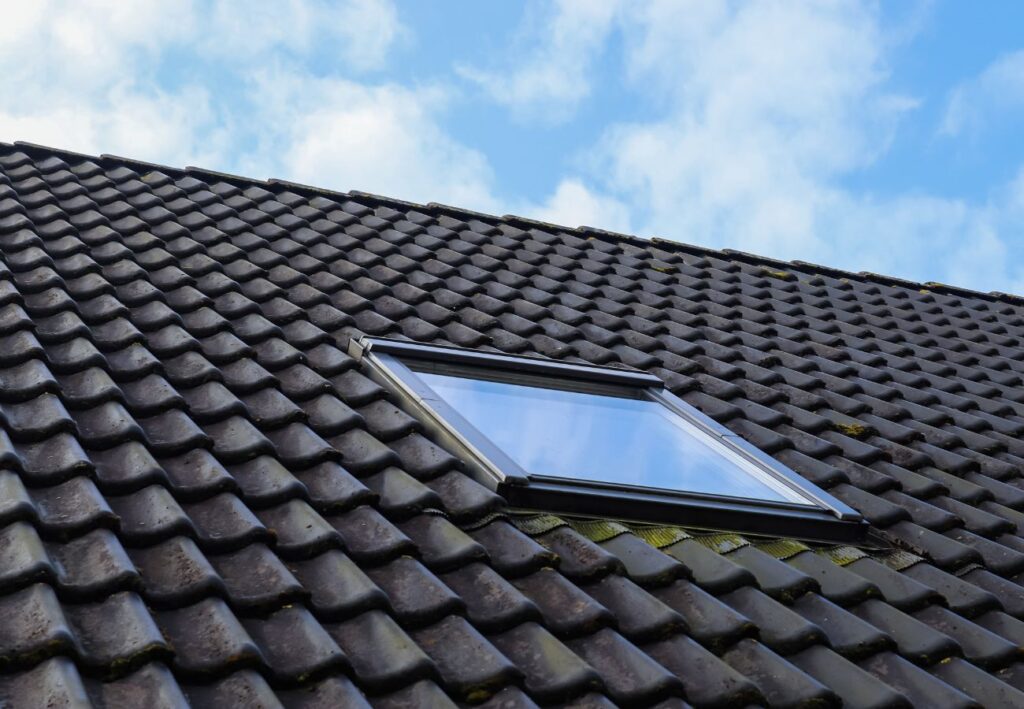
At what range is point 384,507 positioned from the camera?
3.12 meters

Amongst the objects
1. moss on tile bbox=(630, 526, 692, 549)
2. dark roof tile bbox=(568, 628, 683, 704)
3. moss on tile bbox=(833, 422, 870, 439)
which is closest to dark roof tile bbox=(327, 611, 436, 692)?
dark roof tile bbox=(568, 628, 683, 704)

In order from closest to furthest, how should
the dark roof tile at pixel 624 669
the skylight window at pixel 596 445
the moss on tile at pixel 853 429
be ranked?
the dark roof tile at pixel 624 669 < the skylight window at pixel 596 445 < the moss on tile at pixel 853 429

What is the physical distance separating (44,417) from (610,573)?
1.62 m

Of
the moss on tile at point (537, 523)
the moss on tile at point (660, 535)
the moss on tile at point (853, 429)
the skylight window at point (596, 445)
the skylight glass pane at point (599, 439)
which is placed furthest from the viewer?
the moss on tile at point (853, 429)

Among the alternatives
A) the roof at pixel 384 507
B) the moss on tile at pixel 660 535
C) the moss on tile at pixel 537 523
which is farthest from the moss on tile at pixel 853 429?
the moss on tile at pixel 537 523

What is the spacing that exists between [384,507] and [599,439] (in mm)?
1143

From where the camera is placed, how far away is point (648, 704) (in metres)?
2.53

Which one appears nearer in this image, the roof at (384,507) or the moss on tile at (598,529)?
the roof at (384,507)

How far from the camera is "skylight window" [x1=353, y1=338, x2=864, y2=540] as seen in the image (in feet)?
11.6

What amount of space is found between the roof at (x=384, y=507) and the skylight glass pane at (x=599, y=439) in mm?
279

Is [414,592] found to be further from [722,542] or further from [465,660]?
[722,542]

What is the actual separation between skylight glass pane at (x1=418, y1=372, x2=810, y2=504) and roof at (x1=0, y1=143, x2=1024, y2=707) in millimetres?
279

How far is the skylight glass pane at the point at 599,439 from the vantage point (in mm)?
3756

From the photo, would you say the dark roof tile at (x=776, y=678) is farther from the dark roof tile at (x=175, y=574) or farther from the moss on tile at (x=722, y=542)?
the dark roof tile at (x=175, y=574)
